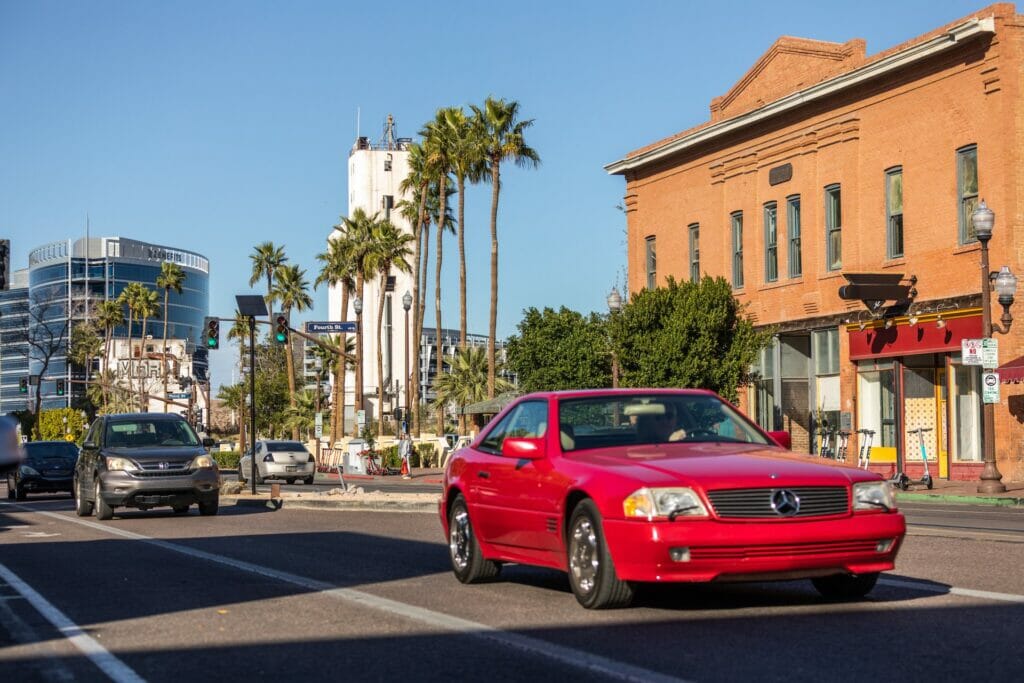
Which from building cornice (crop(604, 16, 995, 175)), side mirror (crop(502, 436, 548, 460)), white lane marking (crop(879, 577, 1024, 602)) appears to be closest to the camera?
white lane marking (crop(879, 577, 1024, 602))

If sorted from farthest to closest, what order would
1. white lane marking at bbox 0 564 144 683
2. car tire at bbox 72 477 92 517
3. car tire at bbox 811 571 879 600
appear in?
car tire at bbox 72 477 92 517 → car tire at bbox 811 571 879 600 → white lane marking at bbox 0 564 144 683

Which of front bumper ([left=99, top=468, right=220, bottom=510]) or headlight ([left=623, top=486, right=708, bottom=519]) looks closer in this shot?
headlight ([left=623, top=486, right=708, bottom=519])

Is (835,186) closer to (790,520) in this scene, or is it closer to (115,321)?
(790,520)

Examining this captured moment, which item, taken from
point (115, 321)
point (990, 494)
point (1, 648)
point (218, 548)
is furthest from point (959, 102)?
point (115, 321)

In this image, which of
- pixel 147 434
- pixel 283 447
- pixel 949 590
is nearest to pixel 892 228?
pixel 283 447

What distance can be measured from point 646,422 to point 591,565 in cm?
142

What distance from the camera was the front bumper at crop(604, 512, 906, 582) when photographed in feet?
28.7

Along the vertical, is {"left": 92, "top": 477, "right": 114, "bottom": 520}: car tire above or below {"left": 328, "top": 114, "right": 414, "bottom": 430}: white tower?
below

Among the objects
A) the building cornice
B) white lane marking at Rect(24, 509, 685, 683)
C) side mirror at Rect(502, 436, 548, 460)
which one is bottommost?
white lane marking at Rect(24, 509, 685, 683)

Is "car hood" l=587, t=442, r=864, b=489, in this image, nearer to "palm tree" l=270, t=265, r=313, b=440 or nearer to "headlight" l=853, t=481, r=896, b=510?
"headlight" l=853, t=481, r=896, b=510

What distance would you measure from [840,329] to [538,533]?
3133cm

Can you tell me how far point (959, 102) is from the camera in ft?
116

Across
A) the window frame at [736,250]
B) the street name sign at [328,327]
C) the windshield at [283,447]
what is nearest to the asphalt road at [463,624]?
the street name sign at [328,327]

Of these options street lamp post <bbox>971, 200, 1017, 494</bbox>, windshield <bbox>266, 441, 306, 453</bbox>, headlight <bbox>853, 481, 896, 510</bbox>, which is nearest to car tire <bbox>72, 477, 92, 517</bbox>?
street lamp post <bbox>971, 200, 1017, 494</bbox>
